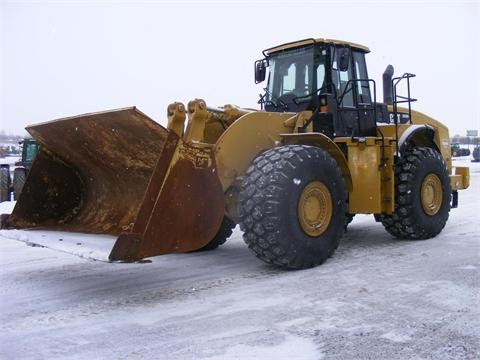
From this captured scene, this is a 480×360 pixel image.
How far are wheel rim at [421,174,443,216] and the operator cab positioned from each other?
40.2 inches

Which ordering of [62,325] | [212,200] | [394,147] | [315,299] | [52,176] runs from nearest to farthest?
1. [62,325]
2. [315,299]
3. [212,200]
4. [52,176]
5. [394,147]

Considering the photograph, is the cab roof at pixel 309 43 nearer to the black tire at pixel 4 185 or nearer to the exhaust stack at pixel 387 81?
the exhaust stack at pixel 387 81

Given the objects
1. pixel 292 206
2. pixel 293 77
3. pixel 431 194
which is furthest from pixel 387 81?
pixel 292 206

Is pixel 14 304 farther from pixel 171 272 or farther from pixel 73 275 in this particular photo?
pixel 171 272

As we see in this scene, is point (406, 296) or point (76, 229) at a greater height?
point (76, 229)

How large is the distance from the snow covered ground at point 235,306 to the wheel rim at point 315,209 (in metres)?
0.42

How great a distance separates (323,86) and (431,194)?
7.48ft

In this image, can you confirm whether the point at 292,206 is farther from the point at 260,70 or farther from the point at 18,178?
the point at 18,178

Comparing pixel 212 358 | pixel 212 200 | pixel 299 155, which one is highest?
pixel 299 155

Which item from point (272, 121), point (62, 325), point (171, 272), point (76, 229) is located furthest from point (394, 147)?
point (62, 325)

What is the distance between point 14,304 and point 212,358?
2061 millimetres

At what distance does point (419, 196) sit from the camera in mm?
6672

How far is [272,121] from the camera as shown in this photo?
218 inches

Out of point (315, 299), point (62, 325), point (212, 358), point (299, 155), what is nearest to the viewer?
point (212, 358)
